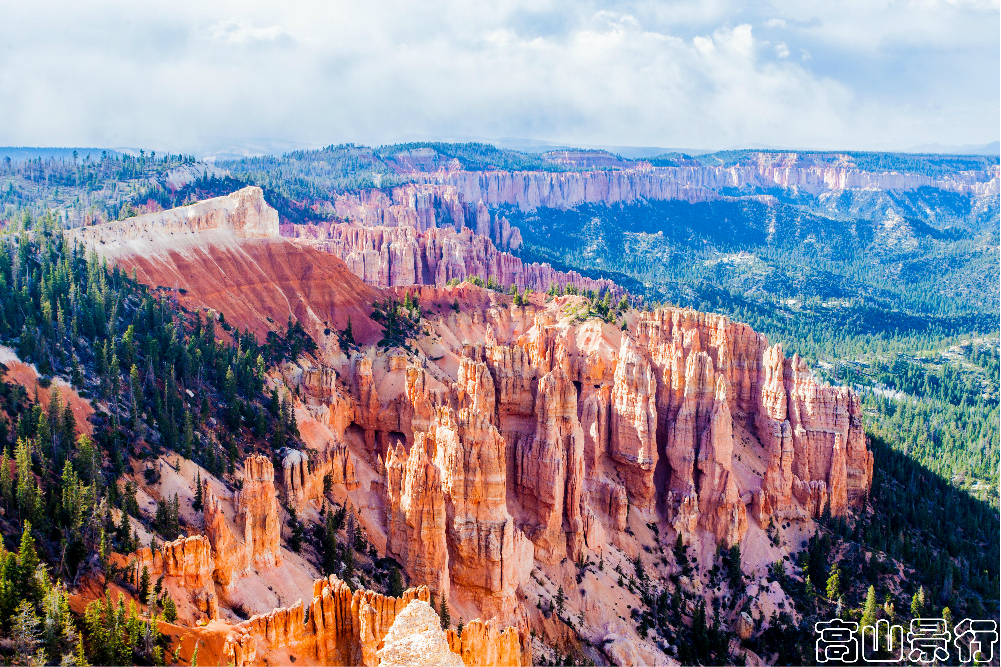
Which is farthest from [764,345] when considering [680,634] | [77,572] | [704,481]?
[77,572]

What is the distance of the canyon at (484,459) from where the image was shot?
4100 centimetres

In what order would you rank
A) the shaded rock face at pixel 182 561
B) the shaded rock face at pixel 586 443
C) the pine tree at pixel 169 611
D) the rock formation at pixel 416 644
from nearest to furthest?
the rock formation at pixel 416 644
the pine tree at pixel 169 611
the shaded rock face at pixel 182 561
the shaded rock face at pixel 586 443

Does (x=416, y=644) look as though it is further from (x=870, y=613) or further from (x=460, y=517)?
(x=870, y=613)

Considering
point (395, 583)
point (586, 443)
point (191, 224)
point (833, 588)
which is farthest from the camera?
point (191, 224)

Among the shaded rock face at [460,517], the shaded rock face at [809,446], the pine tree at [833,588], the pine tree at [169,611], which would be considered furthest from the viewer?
the shaded rock face at [809,446]

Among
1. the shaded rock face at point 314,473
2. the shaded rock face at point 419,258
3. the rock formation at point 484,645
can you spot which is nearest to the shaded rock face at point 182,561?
the rock formation at point 484,645

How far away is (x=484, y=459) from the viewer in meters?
49.7

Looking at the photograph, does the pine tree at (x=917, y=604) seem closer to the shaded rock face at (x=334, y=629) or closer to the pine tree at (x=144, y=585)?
the shaded rock face at (x=334, y=629)

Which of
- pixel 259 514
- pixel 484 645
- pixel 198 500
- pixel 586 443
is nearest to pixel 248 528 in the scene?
pixel 259 514

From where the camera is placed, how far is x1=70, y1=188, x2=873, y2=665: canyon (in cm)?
4100

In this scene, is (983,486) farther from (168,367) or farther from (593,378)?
(168,367)

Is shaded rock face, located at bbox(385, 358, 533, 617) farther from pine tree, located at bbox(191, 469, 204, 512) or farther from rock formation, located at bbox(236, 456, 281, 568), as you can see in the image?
pine tree, located at bbox(191, 469, 204, 512)

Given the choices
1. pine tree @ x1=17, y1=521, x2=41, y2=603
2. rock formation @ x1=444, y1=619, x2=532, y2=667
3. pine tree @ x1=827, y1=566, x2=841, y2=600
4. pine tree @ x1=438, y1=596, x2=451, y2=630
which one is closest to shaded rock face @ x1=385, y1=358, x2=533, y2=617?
pine tree @ x1=438, y1=596, x2=451, y2=630

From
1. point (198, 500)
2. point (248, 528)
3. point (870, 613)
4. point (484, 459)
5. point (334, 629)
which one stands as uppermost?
point (484, 459)
